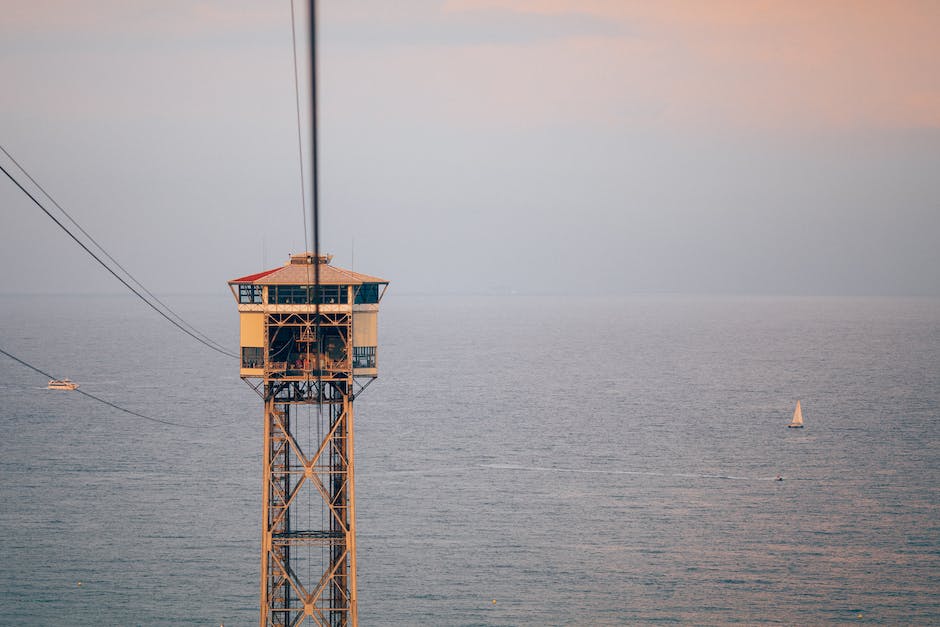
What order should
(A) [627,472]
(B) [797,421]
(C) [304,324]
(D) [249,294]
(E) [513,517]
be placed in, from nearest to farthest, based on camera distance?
(C) [304,324]
(D) [249,294]
(E) [513,517]
(A) [627,472]
(B) [797,421]

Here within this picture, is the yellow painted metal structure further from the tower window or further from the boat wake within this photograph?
the boat wake

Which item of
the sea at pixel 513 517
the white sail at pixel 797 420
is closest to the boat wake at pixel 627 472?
the sea at pixel 513 517

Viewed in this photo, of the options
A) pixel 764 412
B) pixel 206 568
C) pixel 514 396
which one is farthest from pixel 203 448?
pixel 764 412

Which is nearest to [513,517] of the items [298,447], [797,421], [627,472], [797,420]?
[627,472]

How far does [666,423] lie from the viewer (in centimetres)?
15300

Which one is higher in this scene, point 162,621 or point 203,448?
point 203,448

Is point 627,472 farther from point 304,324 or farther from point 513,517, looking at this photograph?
point 304,324

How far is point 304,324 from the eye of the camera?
150 ft

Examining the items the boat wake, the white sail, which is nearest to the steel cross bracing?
the boat wake

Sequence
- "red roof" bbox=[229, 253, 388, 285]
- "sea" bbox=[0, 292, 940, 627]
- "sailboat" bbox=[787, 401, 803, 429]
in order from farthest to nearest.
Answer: "sailboat" bbox=[787, 401, 803, 429], "sea" bbox=[0, 292, 940, 627], "red roof" bbox=[229, 253, 388, 285]

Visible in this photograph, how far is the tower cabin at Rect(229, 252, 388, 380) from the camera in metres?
45.9

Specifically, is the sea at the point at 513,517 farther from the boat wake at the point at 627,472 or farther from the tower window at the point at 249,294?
the tower window at the point at 249,294

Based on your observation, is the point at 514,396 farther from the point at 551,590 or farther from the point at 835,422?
the point at 551,590

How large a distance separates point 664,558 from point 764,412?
A: 3390 inches
